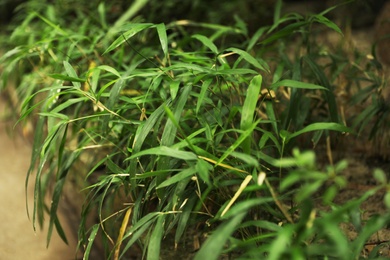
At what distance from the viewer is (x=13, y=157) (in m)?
3.06

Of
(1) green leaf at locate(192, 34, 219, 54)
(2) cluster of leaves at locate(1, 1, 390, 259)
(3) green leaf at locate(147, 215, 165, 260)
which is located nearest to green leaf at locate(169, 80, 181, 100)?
(2) cluster of leaves at locate(1, 1, 390, 259)

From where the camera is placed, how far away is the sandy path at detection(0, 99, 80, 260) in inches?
89.0

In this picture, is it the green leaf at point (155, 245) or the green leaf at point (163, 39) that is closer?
the green leaf at point (155, 245)

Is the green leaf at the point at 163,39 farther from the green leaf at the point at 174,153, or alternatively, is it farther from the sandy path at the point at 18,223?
the sandy path at the point at 18,223

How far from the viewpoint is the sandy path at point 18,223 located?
7.42 ft

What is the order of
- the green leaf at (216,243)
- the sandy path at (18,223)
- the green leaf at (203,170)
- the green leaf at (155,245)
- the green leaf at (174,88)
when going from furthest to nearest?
the sandy path at (18,223), the green leaf at (174,88), the green leaf at (155,245), the green leaf at (203,170), the green leaf at (216,243)

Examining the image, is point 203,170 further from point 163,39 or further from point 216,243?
point 163,39

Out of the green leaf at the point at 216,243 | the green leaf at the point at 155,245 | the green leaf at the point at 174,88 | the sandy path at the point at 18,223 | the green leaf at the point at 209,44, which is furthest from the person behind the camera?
the sandy path at the point at 18,223

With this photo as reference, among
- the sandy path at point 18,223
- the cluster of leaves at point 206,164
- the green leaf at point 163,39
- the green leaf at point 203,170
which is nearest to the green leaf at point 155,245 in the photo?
the cluster of leaves at point 206,164

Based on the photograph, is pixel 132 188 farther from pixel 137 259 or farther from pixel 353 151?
pixel 353 151

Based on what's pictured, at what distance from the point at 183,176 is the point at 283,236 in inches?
17.0

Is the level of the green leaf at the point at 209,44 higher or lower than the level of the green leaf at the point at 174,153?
higher

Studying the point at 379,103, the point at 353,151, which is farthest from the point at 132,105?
the point at 353,151

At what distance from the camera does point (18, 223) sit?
2.48 m
